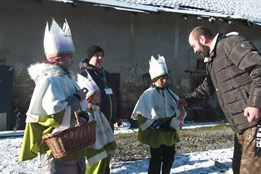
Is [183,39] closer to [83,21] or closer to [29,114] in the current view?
[83,21]

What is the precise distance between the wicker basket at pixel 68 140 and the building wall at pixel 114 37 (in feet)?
21.7

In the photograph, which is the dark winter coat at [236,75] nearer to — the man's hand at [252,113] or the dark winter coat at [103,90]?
the man's hand at [252,113]

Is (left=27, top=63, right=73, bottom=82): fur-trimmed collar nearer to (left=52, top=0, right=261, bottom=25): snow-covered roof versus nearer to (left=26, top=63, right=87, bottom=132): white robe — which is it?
(left=26, top=63, right=87, bottom=132): white robe

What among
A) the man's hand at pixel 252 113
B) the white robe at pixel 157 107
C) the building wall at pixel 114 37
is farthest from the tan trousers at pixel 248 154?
the building wall at pixel 114 37

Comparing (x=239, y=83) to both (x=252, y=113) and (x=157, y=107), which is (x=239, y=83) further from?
(x=157, y=107)

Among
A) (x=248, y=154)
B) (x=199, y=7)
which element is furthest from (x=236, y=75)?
(x=199, y=7)

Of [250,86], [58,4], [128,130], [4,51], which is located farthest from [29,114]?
[58,4]

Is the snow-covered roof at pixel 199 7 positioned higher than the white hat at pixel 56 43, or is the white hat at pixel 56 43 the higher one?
the snow-covered roof at pixel 199 7

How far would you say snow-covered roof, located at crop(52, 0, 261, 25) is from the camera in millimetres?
10291

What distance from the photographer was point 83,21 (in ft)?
33.2

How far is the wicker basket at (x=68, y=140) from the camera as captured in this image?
2990mm

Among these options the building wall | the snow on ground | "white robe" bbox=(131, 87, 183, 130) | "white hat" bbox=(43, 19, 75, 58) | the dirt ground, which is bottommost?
the snow on ground

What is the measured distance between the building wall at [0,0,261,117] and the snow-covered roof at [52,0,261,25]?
1.01ft

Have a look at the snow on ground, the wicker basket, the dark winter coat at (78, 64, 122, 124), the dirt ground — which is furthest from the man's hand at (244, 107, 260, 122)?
the dirt ground
